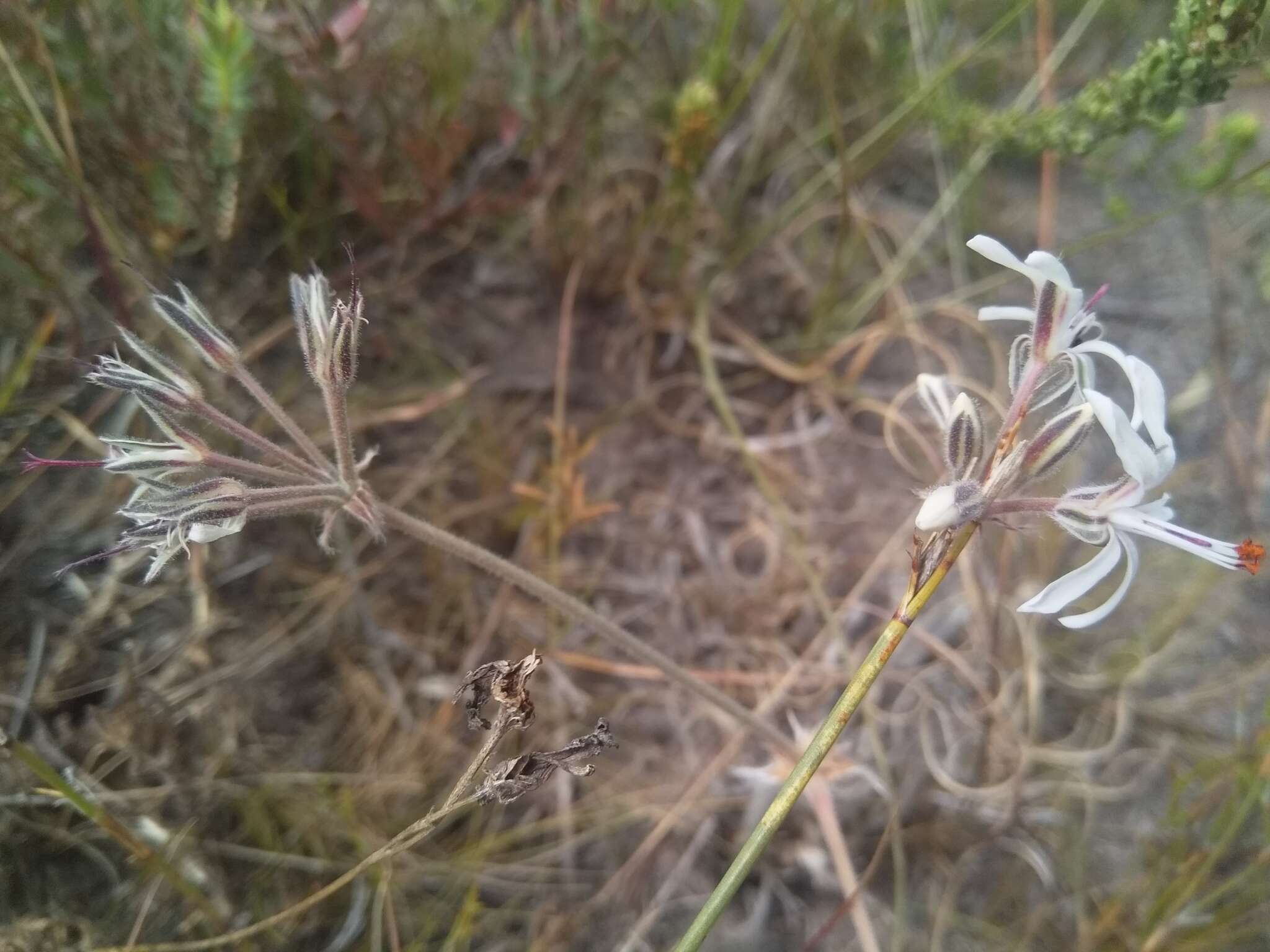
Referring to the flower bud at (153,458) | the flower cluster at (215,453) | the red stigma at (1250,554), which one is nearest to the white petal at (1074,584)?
the red stigma at (1250,554)

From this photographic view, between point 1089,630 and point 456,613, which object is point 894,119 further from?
point 456,613

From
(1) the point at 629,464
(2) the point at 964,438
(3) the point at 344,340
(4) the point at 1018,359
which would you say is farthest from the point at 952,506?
(1) the point at 629,464

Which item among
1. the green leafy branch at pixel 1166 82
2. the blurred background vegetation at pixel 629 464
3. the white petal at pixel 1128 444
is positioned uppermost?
the green leafy branch at pixel 1166 82

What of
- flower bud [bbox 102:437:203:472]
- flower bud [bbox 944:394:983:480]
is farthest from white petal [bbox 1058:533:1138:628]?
flower bud [bbox 102:437:203:472]

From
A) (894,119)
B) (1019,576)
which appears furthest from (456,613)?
(894,119)

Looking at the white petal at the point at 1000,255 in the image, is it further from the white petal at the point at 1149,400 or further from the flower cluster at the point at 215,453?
the flower cluster at the point at 215,453

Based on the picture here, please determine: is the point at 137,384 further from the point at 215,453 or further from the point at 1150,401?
the point at 1150,401

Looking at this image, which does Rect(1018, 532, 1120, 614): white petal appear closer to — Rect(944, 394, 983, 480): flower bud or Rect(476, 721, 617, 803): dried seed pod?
Rect(944, 394, 983, 480): flower bud
